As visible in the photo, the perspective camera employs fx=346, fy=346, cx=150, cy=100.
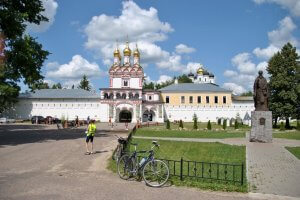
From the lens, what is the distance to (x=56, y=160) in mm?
13938

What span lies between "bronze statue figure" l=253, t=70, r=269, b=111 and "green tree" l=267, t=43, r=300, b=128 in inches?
887

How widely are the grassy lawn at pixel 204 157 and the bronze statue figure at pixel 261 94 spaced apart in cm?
498

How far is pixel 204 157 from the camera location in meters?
15.9

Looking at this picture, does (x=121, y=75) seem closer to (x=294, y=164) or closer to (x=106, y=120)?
(x=106, y=120)

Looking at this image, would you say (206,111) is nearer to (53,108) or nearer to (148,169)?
(53,108)

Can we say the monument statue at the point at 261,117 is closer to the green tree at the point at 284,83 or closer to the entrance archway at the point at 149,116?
the green tree at the point at 284,83

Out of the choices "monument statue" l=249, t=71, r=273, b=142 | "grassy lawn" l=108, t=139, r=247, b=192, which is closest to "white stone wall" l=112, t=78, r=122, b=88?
"monument statue" l=249, t=71, r=273, b=142

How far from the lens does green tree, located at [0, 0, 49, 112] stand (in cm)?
2130

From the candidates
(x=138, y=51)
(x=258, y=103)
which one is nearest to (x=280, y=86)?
(x=258, y=103)

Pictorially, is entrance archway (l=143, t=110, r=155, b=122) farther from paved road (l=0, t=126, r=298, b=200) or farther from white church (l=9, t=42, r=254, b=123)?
paved road (l=0, t=126, r=298, b=200)

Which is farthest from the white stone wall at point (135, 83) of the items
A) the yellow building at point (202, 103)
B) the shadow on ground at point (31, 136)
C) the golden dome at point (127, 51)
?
the shadow on ground at point (31, 136)

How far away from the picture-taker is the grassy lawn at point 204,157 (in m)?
9.62

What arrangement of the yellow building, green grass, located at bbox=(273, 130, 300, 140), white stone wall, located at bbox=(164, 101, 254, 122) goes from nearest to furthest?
1. green grass, located at bbox=(273, 130, 300, 140)
2. white stone wall, located at bbox=(164, 101, 254, 122)
3. the yellow building

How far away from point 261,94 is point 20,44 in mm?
16022
